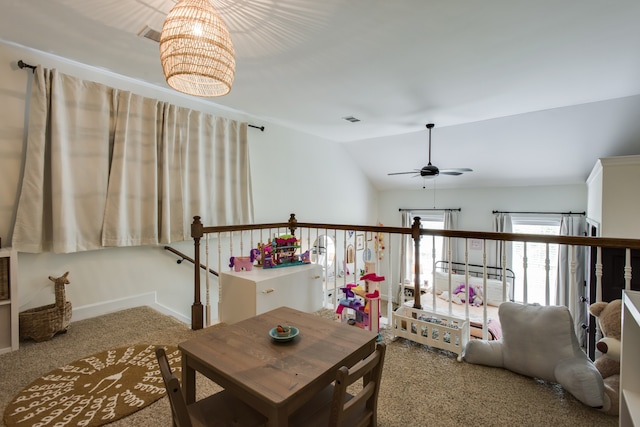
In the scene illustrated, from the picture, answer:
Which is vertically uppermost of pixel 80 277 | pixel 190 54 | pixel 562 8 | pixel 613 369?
pixel 562 8

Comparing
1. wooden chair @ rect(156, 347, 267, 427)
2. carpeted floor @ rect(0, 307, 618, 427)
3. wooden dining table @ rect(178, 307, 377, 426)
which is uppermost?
wooden dining table @ rect(178, 307, 377, 426)

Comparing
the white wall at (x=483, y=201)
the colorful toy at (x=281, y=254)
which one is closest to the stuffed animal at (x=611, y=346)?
the colorful toy at (x=281, y=254)

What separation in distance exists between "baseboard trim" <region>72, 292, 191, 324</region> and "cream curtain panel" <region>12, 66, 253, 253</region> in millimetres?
617

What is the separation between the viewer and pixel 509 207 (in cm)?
641

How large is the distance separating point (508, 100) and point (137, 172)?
448 cm

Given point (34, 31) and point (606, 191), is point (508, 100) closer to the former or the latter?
point (606, 191)

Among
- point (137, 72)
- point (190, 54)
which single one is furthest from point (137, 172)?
point (190, 54)

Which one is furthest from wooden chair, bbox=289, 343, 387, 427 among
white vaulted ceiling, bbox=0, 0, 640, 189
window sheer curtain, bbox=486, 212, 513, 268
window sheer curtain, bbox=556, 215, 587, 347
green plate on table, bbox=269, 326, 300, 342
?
window sheer curtain, bbox=486, 212, 513, 268

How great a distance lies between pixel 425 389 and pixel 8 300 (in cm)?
302

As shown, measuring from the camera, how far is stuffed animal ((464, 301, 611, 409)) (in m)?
1.58

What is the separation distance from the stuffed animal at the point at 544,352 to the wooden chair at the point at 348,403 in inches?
47.2

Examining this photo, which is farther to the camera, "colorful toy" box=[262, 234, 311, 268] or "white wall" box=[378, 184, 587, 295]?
"white wall" box=[378, 184, 587, 295]

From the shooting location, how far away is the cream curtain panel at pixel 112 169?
2.45 m

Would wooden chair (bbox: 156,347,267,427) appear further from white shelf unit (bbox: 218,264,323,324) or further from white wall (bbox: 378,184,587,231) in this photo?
white wall (bbox: 378,184,587,231)
